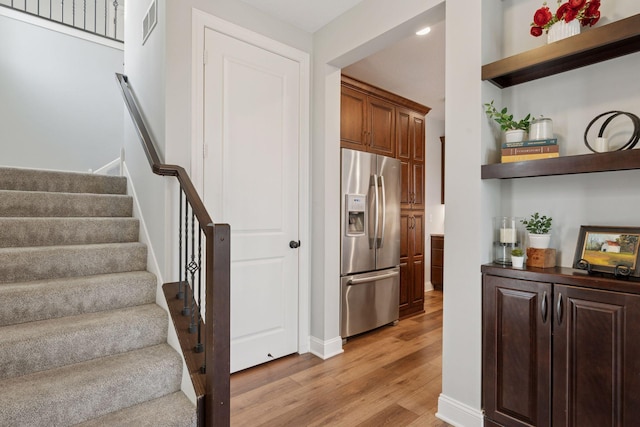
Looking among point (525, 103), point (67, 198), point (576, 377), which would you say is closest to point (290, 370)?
point (576, 377)

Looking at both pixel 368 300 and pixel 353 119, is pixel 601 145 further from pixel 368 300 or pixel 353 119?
pixel 368 300

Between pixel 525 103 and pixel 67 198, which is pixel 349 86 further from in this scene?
pixel 67 198

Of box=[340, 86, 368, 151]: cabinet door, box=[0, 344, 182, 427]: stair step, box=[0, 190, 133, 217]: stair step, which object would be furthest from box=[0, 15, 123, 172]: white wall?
box=[0, 344, 182, 427]: stair step

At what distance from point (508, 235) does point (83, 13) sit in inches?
217

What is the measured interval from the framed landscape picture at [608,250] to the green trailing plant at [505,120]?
A: 610 mm

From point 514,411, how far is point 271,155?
7.37 feet

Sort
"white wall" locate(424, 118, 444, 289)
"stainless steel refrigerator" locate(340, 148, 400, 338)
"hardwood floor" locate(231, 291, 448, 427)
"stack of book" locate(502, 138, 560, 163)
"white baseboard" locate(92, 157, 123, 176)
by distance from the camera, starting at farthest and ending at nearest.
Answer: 1. "white wall" locate(424, 118, 444, 289)
2. "white baseboard" locate(92, 157, 123, 176)
3. "stainless steel refrigerator" locate(340, 148, 400, 338)
4. "hardwood floor" locate(231, 291, 448, 427)
5. "stack of book" locate(502, 138, 560, 163)

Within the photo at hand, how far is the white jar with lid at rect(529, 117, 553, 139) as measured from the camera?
1720mm

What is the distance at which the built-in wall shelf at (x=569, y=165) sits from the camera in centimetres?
138

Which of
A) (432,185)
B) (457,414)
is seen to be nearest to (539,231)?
(457,414)

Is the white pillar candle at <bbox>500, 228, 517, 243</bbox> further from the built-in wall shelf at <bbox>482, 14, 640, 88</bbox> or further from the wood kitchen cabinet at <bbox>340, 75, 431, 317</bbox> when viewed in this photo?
the wood kitchen cabinet at <bbox>340, 75, 431, 317</bbox>

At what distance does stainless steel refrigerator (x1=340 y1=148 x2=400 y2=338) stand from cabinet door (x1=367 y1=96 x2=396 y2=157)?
171 millimetres

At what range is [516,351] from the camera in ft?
5.39

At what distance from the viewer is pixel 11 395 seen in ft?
4.64
